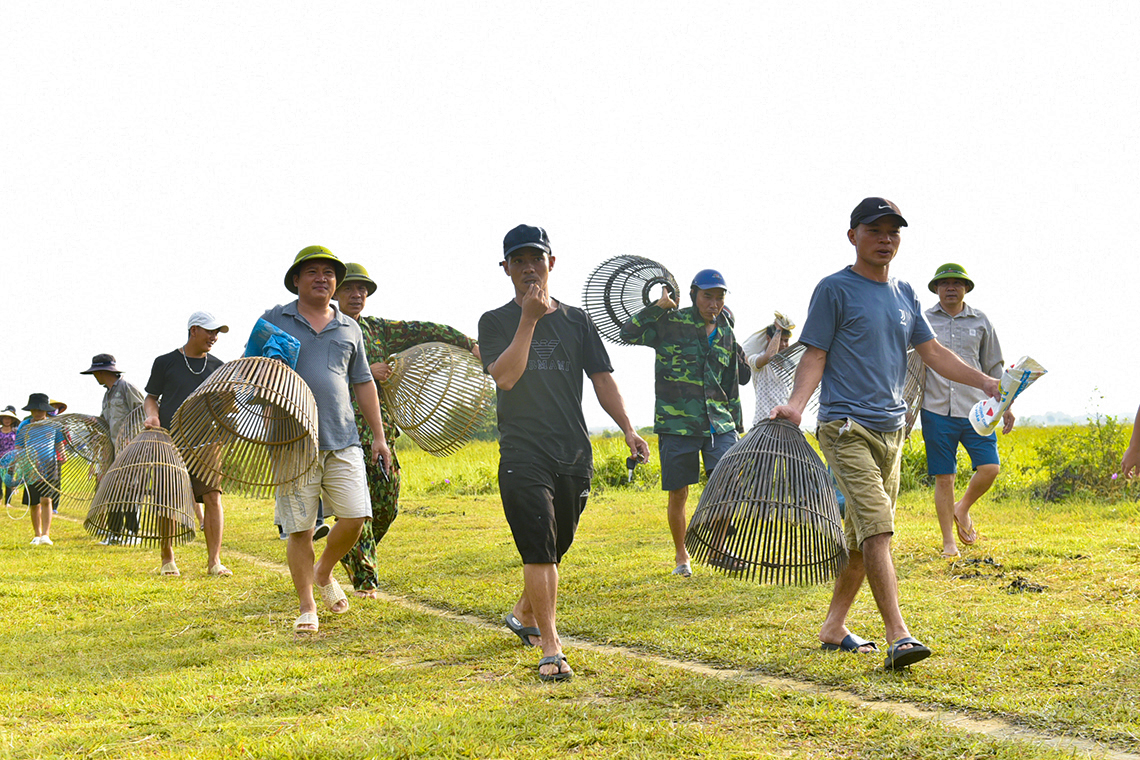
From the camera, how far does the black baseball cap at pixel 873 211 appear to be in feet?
15.0

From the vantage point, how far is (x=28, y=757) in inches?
138

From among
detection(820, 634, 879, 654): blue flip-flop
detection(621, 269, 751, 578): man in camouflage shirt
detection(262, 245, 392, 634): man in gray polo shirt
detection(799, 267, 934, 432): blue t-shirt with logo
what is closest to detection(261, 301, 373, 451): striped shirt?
detection(262, 245, 392, 634): man in gray polo shirt

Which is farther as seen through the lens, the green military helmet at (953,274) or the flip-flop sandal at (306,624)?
the green military helmet at (953,274)

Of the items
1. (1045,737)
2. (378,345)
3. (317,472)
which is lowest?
(1045,737)

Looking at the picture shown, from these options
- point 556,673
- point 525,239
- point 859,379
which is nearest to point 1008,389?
point 859,379

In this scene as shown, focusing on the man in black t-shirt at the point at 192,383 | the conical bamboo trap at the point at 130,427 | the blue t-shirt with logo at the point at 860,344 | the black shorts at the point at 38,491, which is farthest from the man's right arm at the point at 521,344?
the black shorts at the point at 38,491

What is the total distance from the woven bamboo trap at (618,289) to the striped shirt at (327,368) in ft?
8.67

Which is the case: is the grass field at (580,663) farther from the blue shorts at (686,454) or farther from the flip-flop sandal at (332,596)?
the blue shorts at (686,454)

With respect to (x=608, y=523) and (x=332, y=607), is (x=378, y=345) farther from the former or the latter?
(x=608, y=523)

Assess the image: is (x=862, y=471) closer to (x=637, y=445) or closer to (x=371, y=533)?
(x=637, y=445)

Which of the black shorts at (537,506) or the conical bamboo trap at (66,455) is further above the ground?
the conical bamboo trap at (66,455)

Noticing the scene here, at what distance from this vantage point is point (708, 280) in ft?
23.8

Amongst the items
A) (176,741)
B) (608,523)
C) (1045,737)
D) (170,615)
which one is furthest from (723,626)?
(608,523)

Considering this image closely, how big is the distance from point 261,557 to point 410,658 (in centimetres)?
514
